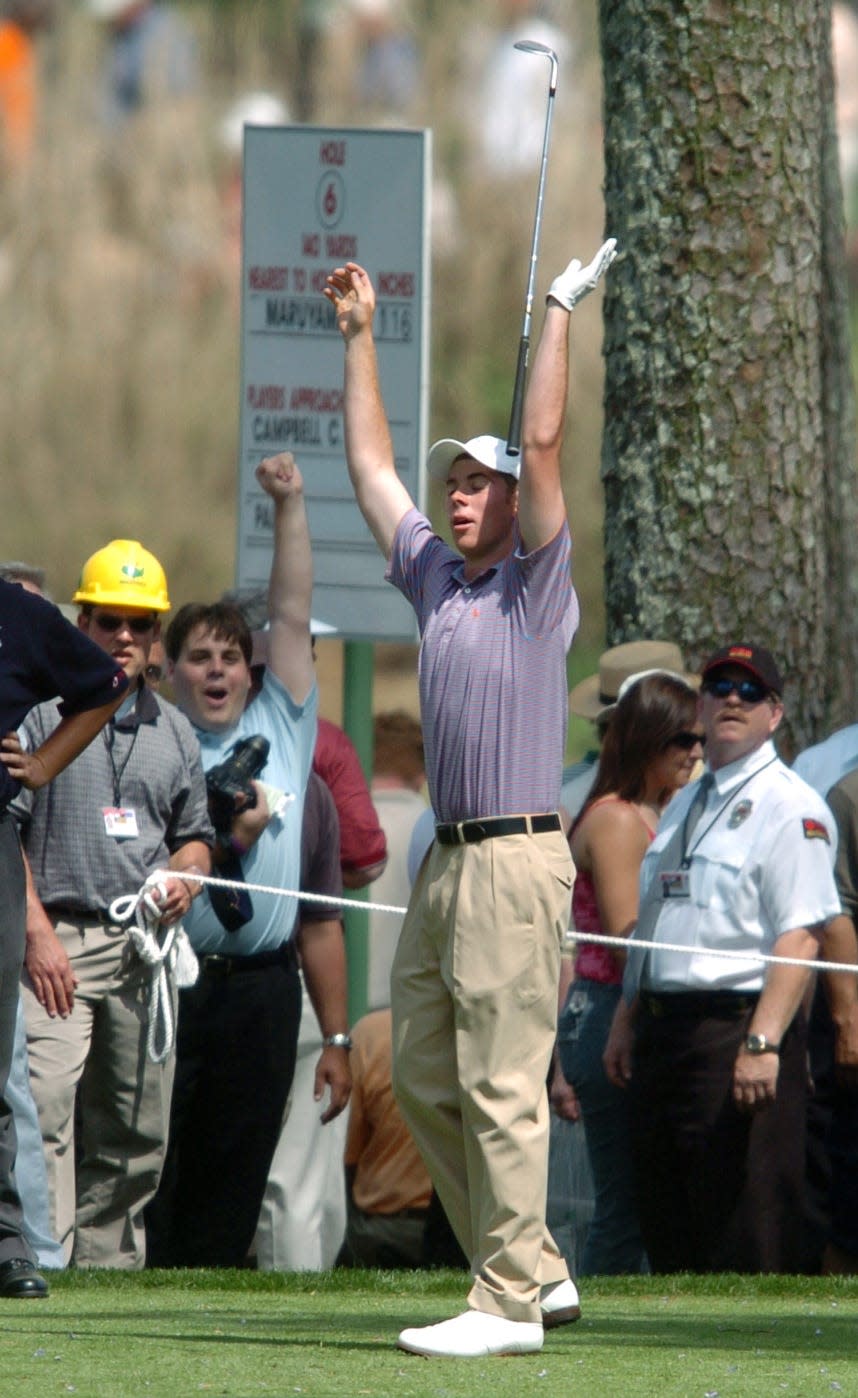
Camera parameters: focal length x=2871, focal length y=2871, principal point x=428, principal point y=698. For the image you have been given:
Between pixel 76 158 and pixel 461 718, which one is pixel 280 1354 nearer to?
pixel 461 718

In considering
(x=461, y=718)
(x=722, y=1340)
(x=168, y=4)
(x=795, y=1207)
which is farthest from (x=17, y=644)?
(x=168, y=4)

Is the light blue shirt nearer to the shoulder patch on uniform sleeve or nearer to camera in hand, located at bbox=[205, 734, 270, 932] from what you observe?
camera in hand, located at bbox=[205, 734, 270, 932]

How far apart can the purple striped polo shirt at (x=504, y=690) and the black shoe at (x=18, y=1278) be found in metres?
1.51

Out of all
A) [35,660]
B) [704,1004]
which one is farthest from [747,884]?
[35,660]

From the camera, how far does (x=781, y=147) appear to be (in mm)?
8852

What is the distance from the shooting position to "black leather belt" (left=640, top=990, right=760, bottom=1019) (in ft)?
24.5

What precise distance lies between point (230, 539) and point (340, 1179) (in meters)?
7.32

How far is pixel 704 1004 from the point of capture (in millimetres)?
7473

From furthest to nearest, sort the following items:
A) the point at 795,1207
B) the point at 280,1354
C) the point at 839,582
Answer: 1. the point at 839,582
2. the point at 795,1207
3. the point at 280,1354

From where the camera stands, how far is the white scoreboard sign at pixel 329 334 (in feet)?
28.4

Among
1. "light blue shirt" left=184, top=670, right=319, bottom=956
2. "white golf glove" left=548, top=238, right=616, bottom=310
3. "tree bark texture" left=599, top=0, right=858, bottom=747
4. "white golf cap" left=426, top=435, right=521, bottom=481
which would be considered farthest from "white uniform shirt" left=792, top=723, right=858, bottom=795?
"white golf glove" left=548, top=238, right=616, bottom=310

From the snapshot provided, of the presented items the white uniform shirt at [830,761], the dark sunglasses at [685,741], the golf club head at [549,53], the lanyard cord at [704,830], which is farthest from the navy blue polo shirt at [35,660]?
the white uniform shirt at [830,761]

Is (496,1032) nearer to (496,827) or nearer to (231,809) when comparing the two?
(496,827)

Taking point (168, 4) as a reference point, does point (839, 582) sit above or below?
below
